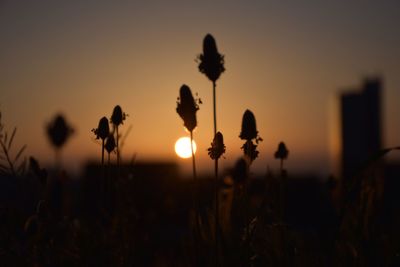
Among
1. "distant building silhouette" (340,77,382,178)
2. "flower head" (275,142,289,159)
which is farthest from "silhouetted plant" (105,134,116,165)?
"distant building silhouette" (340,77,382,178)

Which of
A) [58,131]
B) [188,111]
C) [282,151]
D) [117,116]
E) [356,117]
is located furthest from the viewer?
[356,117]

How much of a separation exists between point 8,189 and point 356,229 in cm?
179

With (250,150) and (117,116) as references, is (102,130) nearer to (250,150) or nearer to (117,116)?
(117,116)

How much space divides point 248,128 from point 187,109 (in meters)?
0.39

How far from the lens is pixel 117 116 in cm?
283

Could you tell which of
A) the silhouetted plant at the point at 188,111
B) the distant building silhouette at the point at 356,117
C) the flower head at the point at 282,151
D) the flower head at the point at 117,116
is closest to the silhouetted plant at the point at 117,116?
the flower head at the point at 117,116

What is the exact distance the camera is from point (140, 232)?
3.44 meters

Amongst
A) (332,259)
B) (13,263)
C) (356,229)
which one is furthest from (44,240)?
(356,229)

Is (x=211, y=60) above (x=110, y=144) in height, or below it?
above

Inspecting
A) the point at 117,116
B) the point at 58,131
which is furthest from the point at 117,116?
the point at 58,131

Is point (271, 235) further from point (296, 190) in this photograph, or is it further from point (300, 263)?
point (296, 190)

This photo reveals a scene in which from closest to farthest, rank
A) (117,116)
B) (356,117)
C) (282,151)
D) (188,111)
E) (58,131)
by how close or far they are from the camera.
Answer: (188,111)
(58,131)
(117,116)
(282,151)
(356,117)

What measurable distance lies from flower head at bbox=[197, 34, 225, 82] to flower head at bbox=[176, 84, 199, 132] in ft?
0.38

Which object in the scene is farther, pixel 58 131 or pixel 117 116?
pixel 117 116
